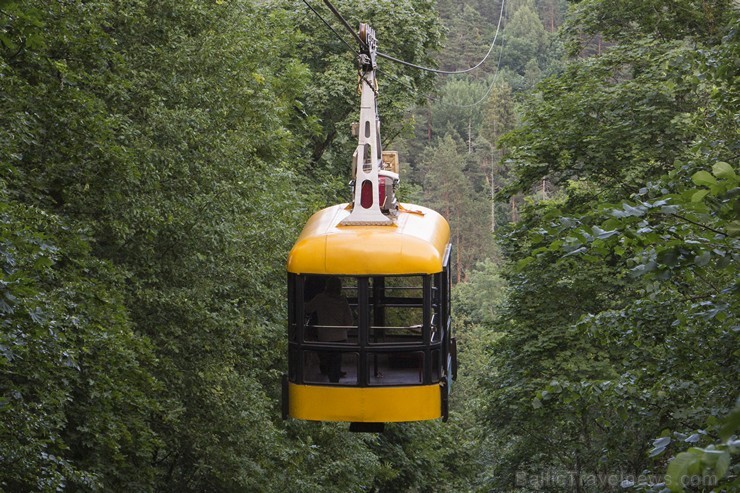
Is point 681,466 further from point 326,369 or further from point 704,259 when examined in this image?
point 326,369

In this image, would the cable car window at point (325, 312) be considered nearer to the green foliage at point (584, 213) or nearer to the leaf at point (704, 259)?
the green foliage at point (584, 213)

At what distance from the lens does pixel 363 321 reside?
363 inches

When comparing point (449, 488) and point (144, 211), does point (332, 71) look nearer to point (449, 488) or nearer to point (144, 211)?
point (449, 488)

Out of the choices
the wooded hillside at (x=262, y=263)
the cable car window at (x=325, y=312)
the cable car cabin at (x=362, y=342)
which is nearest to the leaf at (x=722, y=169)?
the wooded hillside at (x=262, y=263)

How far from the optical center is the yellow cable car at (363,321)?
9.24m

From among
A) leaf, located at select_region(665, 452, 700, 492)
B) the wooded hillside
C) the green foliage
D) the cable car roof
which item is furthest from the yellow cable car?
leaf, located at select_region(665, 452, 700, 492)

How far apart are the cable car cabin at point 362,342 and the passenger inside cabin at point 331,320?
0.04 feet

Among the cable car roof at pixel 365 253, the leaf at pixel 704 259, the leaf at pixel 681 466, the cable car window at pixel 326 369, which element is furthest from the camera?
the cable car window at pixel 326 369

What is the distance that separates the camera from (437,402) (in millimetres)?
9562

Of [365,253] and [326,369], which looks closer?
[365,253]

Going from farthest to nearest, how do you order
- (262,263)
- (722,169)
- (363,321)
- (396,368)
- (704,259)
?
(262,263) < (396,368) < (363,321) < (704,259) < (722,169)

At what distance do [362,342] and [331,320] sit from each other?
42 cm

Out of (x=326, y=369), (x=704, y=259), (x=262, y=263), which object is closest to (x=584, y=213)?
(x=262, y=263)

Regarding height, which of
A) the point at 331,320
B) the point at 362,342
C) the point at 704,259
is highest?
the point at 704,259
